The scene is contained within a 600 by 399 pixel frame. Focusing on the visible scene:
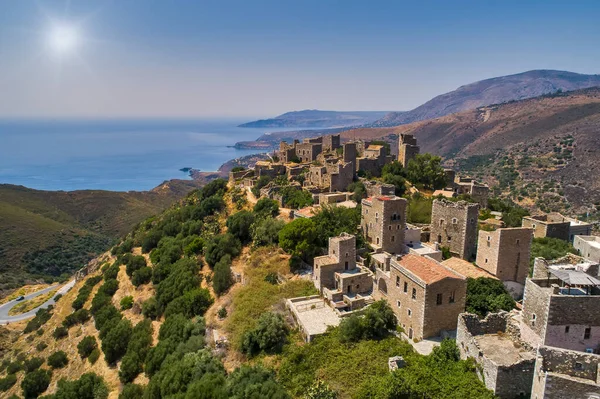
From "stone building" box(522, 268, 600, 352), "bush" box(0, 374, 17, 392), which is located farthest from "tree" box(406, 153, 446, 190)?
"bush" box(0, 374, 17, 392)

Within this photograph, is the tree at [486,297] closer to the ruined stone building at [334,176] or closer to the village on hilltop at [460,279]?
the village on hilltop at [460,279]

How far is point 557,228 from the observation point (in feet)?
112

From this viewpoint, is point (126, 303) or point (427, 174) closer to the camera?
point (126, 303)

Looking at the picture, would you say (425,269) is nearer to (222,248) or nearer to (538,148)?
(222,248)

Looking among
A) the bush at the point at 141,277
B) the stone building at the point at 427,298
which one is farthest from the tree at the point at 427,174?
the bush at the point at 141,277

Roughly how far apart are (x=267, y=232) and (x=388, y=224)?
976 centimetres

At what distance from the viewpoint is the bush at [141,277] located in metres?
35.9

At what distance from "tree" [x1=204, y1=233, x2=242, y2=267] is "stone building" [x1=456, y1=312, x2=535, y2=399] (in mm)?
20386

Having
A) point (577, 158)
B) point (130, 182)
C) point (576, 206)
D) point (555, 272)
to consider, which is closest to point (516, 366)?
point (555, 272)

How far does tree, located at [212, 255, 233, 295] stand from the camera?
28.4m

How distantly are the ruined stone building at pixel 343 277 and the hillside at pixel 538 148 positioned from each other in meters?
59.7

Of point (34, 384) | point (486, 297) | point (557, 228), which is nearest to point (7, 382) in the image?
point (34, 384)

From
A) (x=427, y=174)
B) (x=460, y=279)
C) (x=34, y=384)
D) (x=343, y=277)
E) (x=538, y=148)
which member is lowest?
(x=34, y=384)

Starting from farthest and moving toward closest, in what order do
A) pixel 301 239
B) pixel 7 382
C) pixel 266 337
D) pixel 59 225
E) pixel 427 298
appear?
pixel 59 225 → pixel 7 382 → pixel 301 239 → pixel 266 337 → pixel 427 298
